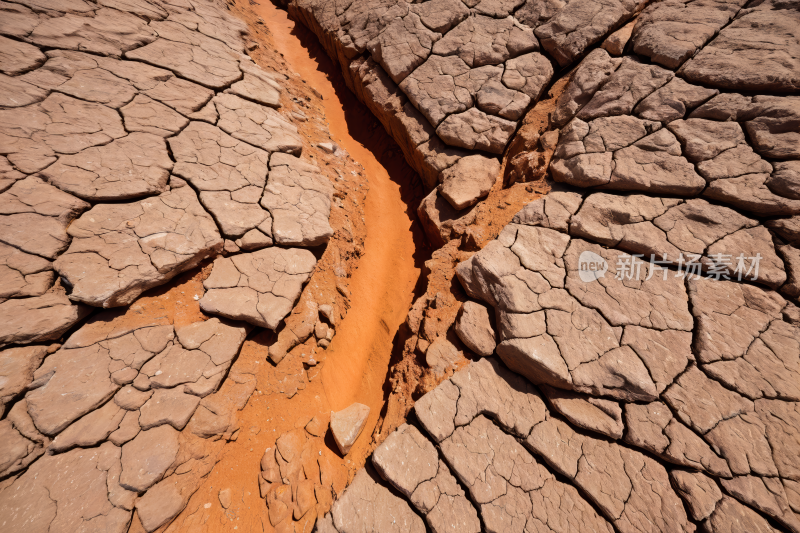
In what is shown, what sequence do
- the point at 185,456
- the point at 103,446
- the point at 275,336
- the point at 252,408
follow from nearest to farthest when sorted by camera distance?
the point at 103,446 → the point at 185,456 → the point at 252,408 → the point at 275,336

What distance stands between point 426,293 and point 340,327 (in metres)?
0.64

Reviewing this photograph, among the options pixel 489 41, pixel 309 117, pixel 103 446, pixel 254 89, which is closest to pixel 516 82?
pixel 489 41

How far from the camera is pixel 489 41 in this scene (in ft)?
9.12

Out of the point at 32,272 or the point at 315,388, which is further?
the point at 315,388

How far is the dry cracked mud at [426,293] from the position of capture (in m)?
1.40

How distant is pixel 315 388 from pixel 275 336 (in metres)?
0.40

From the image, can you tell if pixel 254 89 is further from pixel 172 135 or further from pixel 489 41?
pixel 489 41

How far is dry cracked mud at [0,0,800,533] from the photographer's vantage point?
1398 mm

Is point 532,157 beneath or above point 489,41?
beneath
